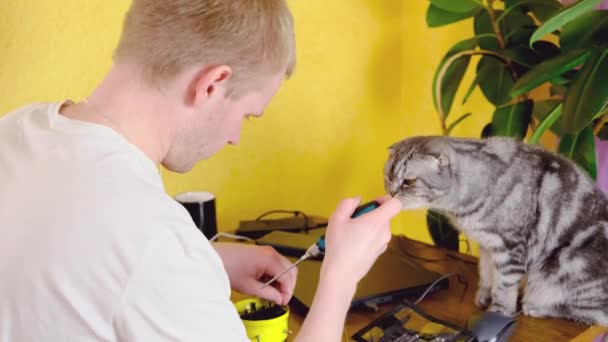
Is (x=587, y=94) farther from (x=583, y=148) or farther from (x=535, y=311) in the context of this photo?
(x=535, y=311)

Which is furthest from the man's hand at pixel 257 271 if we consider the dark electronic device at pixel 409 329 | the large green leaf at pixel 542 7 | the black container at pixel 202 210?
the large green leaf at pixel 542 7

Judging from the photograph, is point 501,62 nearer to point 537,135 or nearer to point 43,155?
point 537,135

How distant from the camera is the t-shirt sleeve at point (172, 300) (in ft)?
1.73

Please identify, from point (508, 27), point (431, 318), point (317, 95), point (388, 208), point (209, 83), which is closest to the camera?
point (209, 83)

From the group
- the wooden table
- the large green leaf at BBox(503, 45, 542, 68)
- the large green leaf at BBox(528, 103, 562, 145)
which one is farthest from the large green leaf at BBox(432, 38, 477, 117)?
the wooden table

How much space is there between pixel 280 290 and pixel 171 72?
0.41m

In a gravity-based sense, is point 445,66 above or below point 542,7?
below

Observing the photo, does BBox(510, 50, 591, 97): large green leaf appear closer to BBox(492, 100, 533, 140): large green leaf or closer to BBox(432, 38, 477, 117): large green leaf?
BBox(492, 100, 533, 140): large green leaf

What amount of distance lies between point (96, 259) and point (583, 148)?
0.96 m

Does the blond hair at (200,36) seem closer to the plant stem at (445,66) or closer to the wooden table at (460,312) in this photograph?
the wooden table at (460,312)

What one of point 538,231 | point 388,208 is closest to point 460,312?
point 538,231

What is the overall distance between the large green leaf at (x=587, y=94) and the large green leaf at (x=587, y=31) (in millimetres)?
28

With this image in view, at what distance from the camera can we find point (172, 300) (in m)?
0.54

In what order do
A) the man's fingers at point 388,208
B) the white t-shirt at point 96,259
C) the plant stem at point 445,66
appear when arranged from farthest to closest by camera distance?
the plant stem at point 445,66, the man's fingers at point 388,208, the white t-shirt at point 96,259
